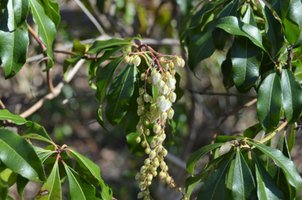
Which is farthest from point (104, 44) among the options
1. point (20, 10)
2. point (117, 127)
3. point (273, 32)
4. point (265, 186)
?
point (117, 127)

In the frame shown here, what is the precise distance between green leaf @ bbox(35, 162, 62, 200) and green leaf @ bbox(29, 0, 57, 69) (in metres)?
0.37

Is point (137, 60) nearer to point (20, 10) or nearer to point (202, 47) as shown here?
point (202, 47)

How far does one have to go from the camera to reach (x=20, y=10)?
2.84 feet

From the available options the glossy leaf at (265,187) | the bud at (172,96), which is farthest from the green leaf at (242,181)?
the bud at (172,96)

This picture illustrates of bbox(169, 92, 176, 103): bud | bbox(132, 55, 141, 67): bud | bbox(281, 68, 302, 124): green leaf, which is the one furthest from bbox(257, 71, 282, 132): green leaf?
bbox(132, 55, 141, 67): bud

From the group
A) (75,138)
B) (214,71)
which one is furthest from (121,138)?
(214,71)

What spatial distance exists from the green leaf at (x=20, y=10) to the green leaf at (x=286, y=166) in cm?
74

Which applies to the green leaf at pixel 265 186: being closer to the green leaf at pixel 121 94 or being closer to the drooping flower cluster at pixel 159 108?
the drooping flower cluster at pixel 159 108

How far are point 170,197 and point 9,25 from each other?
1.88 metres

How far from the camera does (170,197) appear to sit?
2.38 m

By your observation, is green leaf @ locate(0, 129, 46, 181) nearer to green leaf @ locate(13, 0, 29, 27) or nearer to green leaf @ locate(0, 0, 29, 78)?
green leaf @ locate(0, 0, 29, 78)

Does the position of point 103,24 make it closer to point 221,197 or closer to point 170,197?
point 170,197

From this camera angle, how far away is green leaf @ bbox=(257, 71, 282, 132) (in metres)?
0.91

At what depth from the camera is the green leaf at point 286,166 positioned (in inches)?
32.1
